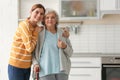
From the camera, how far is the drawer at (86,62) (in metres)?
4.03

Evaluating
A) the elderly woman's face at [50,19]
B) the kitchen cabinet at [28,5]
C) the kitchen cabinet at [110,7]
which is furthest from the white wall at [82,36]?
the elderly woman's face at [50,19]

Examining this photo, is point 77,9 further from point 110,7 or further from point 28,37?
point 28,37

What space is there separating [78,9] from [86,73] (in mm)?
1092

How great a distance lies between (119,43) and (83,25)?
683 mm

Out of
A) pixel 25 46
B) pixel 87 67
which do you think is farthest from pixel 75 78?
pixel 25 46

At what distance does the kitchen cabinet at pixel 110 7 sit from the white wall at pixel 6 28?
1437mm

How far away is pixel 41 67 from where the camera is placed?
7.92ft

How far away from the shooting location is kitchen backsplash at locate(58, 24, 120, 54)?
4.59 m

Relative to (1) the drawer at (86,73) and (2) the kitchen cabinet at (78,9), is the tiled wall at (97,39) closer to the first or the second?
(2) the kitchen cabinet at (78,9)

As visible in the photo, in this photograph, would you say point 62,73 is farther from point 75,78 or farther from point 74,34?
point 74,34

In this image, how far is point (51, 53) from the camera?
93.6 inches

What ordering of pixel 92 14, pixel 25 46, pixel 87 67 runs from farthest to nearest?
pixel 92 14, pixel 87 67, pixel 25 46

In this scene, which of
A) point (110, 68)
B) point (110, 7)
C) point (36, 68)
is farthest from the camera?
point (110, 7)

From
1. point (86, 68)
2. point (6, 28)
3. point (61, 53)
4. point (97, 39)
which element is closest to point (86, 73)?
point (86, 68)
